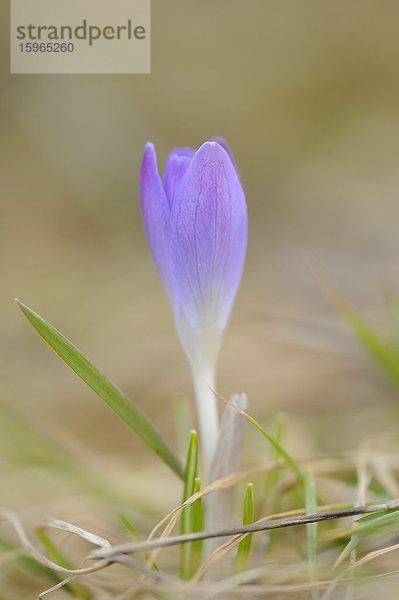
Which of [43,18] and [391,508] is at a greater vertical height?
[43,18]

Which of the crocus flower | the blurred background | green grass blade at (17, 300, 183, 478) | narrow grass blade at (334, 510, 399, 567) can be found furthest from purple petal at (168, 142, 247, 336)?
the blurred background

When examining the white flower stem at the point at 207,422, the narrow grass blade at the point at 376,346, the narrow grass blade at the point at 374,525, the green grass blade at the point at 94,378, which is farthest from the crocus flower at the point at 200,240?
the narrow grass blade at the point at 376,346

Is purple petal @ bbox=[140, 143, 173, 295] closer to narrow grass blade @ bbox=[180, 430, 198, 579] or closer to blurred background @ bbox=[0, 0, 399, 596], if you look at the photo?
narrow grass blade @ bbox=[180, 430, 198, 579]

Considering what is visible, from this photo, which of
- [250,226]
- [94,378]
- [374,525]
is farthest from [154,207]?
[250,226]

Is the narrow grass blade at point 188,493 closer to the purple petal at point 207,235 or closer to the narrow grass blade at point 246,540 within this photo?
the narrow grass blade at point 246,540

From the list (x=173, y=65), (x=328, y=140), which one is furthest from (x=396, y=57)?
(x=173, y=65)

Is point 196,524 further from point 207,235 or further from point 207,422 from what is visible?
point 207,235

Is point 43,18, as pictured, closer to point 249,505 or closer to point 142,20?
point 142,20
